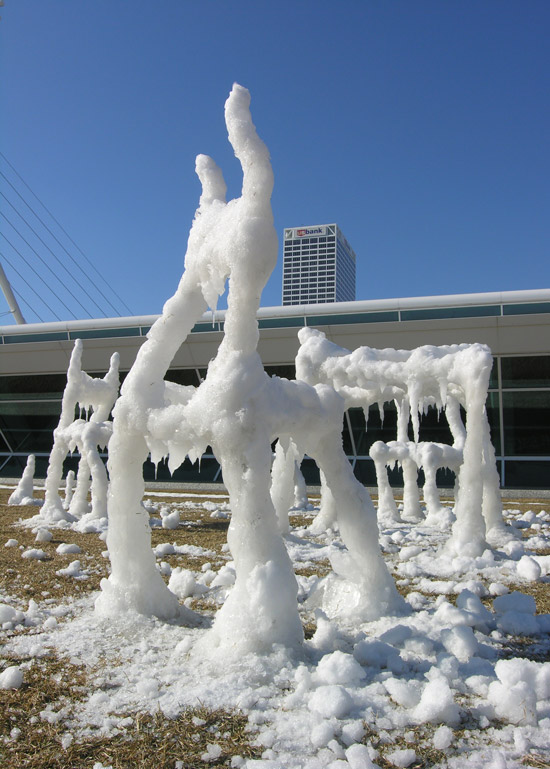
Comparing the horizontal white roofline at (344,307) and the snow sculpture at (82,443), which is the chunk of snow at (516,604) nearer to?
the snow sculpture at (82,443)

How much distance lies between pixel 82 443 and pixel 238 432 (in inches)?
294

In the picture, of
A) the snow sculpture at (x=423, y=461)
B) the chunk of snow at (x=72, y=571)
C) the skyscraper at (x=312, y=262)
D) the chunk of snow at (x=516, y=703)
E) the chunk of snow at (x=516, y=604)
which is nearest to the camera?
the chunk of snow at (x=516, y=703)

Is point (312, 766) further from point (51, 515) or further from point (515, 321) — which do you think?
point (515, 321)

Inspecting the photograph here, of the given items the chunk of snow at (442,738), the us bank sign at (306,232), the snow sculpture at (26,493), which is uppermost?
the us bank sign at (306,232)

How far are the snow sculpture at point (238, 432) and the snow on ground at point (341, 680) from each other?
0.22 m

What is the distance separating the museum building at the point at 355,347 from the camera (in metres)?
18.7

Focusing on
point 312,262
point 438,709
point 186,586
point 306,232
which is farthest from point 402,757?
point 306,232

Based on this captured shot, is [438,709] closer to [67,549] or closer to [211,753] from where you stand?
[211,753]

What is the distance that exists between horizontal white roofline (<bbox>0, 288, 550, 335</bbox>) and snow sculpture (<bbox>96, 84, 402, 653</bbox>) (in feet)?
39.7

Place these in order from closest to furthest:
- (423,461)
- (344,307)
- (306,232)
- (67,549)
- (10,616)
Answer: (10,616)
(67,549)
(423,461)
(344,307)
(306,232)

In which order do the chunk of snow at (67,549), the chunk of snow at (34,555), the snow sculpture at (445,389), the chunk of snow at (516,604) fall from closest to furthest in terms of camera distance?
1. the chunk of snow at (516,604)
2. the chunk of snow at (34,555)
3. the chunk of snow at (67,549)
4. the snow sculpture at (445,389)

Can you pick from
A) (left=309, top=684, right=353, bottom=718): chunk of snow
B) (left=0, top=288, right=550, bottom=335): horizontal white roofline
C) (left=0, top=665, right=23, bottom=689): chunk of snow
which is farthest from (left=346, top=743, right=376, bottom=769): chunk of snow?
(left=0, top=288, right=550, bottom=335): horizontal white roofline

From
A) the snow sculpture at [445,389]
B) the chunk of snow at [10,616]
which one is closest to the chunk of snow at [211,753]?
the chunk of snow at [10,616]

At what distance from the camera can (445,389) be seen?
7.91 m
